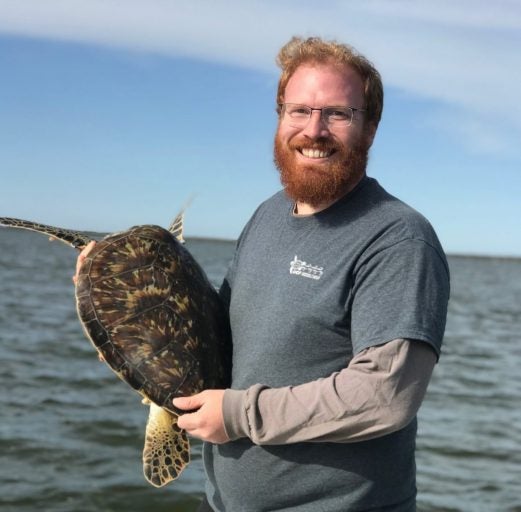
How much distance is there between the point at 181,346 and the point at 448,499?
598 cm

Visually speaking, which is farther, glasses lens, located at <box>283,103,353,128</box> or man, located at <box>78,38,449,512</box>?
glasses lens, located at <box>283,103,353,128</box>

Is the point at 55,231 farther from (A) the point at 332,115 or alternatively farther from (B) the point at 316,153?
(A) the point at 332,115

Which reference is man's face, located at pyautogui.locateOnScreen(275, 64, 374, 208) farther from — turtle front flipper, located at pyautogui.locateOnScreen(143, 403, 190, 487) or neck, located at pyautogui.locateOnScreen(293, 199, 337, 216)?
turtle front flipper, located at pyautogui.locateOnScreen(143, 403, 190, 487)

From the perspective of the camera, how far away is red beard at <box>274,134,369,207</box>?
10.5 feet

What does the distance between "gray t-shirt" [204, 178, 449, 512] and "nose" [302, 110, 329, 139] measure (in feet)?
1.01

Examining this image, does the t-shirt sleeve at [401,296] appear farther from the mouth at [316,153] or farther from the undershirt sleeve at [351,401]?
the mouth at [316,153]

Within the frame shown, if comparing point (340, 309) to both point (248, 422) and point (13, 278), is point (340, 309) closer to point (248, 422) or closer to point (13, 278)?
point (248, 422)

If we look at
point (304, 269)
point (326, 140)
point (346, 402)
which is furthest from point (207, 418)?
point (326, 140)

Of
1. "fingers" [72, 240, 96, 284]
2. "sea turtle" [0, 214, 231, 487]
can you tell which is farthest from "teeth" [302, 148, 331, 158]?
"fingers" [72, 240, 96, 284]

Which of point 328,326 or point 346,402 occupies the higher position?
point 328,326

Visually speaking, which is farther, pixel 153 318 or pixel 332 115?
pixel 153 318

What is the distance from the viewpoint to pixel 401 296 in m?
2.79

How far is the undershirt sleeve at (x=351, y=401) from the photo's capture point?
2727 millimetres

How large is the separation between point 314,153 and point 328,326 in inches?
31.6
